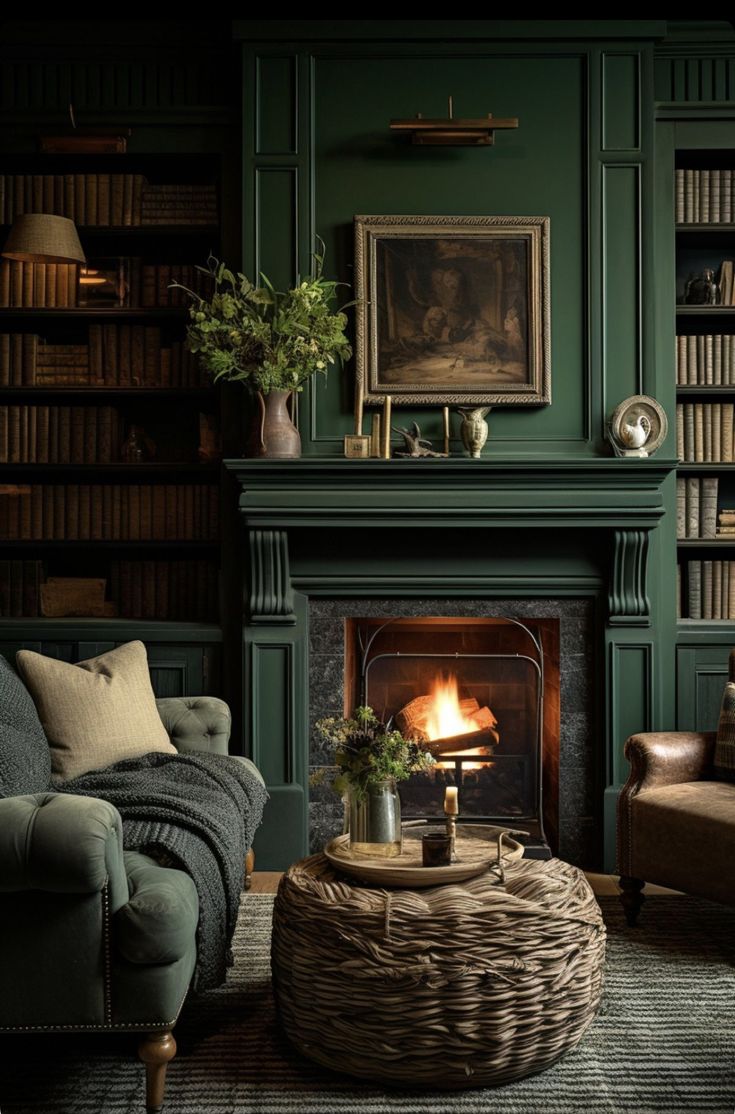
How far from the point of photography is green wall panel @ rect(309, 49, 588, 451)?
3854mm

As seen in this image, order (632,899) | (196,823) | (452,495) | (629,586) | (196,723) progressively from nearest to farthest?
(196,823)
(632,899)
(196,723)
(452,495)
(629,586)

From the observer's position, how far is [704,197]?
402 cm

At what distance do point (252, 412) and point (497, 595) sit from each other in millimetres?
1195

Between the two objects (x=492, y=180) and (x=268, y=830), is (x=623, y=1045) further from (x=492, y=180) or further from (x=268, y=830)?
(x=492, y=180)

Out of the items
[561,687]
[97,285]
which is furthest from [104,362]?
[561,687]

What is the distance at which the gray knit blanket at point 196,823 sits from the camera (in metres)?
2.28

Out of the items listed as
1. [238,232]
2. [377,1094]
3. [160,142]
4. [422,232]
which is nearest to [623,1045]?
[377,1094]

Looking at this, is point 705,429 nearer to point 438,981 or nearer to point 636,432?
point 636,432

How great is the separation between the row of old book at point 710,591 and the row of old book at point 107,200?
2430mm

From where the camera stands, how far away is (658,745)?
324 centimetres

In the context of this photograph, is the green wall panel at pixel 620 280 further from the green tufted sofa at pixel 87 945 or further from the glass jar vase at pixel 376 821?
the green tufted sofa at pixel 87 945

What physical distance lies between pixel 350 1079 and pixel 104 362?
290 centimetres

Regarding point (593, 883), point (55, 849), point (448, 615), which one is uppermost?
point (448, 615)

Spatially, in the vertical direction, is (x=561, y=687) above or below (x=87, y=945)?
above
